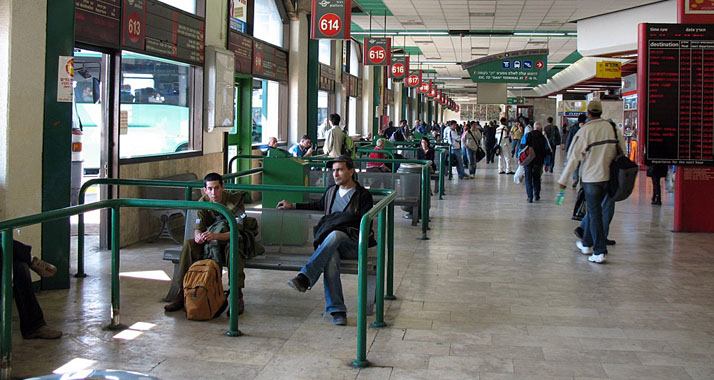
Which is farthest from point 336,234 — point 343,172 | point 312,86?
point 312,86

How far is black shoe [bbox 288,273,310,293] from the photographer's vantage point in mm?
5336

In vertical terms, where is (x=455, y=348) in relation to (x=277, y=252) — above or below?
below

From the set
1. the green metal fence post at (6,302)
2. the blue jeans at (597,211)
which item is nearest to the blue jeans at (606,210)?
the blue jeans at (597,211)

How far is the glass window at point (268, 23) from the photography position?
13969 millimetres

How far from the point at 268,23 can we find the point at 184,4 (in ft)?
14.5

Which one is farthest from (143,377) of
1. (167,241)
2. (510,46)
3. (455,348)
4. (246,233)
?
(510,46)

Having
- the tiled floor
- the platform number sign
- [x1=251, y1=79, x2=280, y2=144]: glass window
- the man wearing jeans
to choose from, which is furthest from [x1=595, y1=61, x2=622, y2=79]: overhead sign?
the man wearing jeans

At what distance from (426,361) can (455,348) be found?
35 centimetres

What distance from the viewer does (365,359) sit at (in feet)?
15.1

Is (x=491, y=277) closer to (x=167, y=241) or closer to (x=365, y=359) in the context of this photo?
(x=365, y=359)

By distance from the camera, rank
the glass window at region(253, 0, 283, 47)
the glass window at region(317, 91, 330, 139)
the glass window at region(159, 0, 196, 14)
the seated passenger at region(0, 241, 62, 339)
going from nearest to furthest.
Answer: the seated passenger at region(0, 241, 62, 339) < the glass window at region(159, 0, 196, 14) < the glass window at region(253, 0, 283, 47) < the glass window at region(317, 91, 330, 139)

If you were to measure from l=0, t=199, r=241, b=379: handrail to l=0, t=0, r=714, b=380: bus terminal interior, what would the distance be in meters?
0.01

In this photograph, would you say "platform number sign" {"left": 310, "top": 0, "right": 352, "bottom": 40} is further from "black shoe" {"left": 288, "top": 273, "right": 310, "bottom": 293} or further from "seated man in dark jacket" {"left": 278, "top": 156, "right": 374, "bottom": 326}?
"black shoe" {"left": 288, "top": 273, "right": 310, "bottom": 293}

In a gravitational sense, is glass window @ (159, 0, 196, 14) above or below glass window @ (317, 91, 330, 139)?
above
